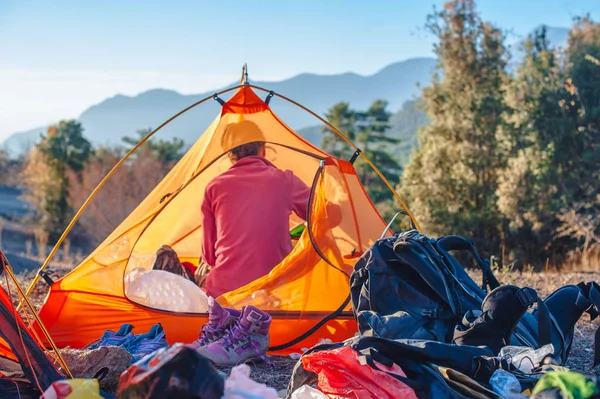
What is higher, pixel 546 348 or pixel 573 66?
pixel 573 66

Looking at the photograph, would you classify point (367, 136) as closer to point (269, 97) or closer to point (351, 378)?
point (269, 97)

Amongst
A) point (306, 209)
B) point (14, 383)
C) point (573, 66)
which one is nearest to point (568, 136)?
point (573, 66)

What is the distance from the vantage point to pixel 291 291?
373 cm

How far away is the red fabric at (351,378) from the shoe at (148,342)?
1150mm

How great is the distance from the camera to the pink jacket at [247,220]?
3906 mm

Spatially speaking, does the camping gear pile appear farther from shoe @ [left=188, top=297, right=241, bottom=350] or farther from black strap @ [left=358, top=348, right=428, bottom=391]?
shoe @ [left=188, top=297, right=241, bottom=350]

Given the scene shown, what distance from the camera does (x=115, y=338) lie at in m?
3.40

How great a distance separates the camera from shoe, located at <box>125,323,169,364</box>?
3213 millimetres

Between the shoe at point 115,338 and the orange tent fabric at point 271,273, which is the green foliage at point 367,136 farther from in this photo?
the shoe at point 115,338

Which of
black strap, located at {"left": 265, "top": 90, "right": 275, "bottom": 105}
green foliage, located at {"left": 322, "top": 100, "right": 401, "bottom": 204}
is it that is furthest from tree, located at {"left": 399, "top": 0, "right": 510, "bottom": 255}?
black strap, located at {"left": 265, "top": 90, "right": 275, "bottom": 105}

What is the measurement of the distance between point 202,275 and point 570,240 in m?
14.6

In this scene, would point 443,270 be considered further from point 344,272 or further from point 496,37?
point 496,37

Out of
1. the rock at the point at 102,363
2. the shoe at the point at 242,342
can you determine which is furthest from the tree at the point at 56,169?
the rock at the point at 102,363

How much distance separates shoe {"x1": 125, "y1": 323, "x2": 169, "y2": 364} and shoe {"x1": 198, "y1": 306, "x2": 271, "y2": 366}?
0.26 meters
